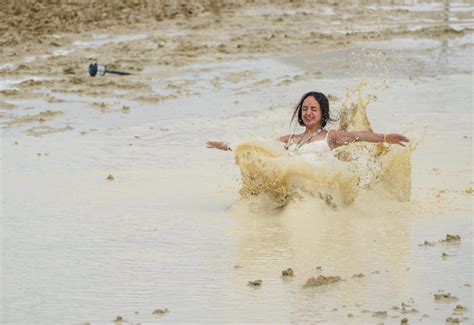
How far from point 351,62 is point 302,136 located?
9206 millimetres

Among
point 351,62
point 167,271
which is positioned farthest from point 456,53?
point 167,271

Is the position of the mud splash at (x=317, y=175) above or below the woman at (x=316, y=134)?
below

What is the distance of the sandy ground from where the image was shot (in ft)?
22.9

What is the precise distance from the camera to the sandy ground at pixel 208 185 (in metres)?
6.99

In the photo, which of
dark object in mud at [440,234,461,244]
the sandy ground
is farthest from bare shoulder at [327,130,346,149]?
dark object in mud at [440,234,461,244]

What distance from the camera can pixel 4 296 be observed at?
7.07m

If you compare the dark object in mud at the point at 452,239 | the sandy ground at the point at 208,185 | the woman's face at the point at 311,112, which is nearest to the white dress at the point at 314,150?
the woman's face at the point at 311,112

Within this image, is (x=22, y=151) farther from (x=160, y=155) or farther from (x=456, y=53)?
(x=456, y=53)

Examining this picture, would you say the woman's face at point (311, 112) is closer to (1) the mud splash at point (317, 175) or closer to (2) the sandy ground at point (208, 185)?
(1) the mud splash at point (317, 175)

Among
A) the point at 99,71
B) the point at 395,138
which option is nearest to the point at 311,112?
the point at 395,138

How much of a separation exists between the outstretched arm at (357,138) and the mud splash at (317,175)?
73 millimetres

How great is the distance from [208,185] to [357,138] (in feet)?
6.23

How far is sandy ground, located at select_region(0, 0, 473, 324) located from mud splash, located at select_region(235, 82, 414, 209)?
130mm

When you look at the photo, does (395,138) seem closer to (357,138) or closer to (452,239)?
(357,138)
